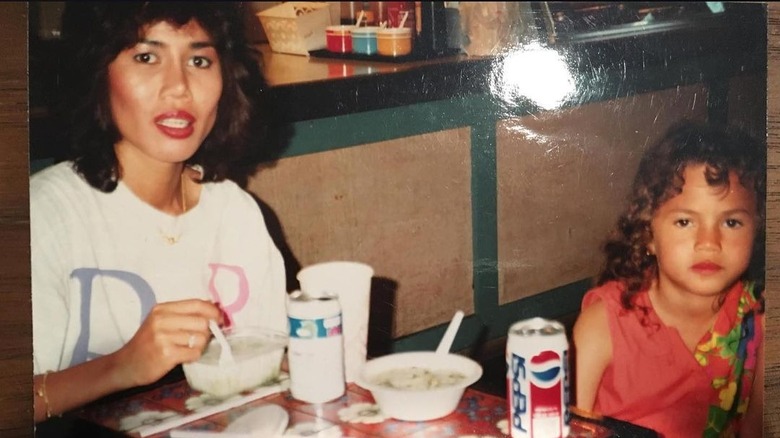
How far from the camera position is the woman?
54.6 inches

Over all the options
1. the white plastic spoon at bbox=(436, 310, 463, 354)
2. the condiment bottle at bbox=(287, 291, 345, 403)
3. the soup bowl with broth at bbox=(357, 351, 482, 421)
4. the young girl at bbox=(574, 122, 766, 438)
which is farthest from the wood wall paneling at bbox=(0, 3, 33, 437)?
the young girl at bbox=(574, 122, 766, 438)

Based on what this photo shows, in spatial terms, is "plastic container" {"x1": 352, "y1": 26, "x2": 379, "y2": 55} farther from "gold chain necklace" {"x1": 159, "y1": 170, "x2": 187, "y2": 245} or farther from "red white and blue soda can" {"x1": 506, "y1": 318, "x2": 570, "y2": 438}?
"red white and blue soda can" {"x1": 506, "y1": 318, "x2": 570, "y2": 438}

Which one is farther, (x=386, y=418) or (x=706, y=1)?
(x=706, y=1)

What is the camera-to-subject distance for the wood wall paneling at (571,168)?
56.2 inches

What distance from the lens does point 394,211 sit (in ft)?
4.78

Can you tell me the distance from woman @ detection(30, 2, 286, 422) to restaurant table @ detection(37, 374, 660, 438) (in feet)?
0.32

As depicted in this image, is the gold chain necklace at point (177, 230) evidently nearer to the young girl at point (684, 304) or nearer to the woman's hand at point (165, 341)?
the woman's hand at point (165, 341)

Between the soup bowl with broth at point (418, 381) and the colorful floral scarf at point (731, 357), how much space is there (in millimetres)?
405

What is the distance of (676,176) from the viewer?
142 cm

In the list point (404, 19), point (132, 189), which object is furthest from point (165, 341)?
point (404, 19)

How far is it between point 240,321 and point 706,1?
95cm

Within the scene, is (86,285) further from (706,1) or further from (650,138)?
(706,1)

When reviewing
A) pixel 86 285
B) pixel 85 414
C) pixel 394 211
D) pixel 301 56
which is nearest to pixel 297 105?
pixel 301 56

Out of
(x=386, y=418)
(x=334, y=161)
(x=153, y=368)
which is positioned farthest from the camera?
(x=334, y=161)
